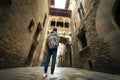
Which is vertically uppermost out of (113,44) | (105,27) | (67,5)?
(67,5)

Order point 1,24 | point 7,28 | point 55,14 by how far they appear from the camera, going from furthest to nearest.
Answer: point 55,14 → point 7,28 → point 1,24

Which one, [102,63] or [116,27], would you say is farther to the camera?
[102,63]

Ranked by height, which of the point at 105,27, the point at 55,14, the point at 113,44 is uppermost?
the point at 55,14

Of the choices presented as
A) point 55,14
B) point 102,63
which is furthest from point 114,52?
point 55,14

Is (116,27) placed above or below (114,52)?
above

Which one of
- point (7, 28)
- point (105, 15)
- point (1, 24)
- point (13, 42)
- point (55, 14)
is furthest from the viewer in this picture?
point (55, 14)

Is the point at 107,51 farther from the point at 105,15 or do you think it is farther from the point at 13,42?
the point at 13,42

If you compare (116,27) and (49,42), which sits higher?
(116,27)

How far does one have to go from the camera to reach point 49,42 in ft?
10.0

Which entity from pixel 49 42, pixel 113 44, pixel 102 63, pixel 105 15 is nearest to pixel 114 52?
pixel 113 44

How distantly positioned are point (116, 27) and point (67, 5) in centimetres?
1288

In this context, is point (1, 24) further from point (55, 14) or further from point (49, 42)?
point (55, 14)

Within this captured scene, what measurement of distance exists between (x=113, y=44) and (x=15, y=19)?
4761 millimetres

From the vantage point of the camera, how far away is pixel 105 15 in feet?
14.5
